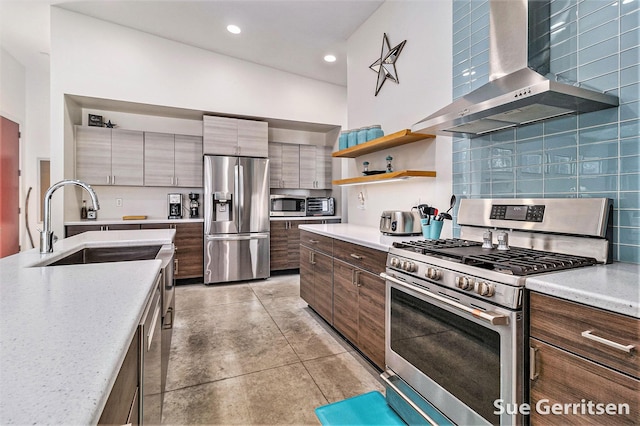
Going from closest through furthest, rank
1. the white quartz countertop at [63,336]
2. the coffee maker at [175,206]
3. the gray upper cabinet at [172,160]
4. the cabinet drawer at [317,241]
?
the white quartz countertop at [63,336]
the cabinet drawer at [317,241]
the gray upper cabinet at [172,160]
the coffee maker at [175,206]

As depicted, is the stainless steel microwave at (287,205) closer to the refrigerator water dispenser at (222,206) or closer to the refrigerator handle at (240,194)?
the refrigerator handle at (240,194)

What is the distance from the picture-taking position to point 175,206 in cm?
471

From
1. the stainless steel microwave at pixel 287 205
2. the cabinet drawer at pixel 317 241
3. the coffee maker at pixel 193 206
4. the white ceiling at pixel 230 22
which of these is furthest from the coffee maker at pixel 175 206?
the cabinet drawer at pixel 317 241

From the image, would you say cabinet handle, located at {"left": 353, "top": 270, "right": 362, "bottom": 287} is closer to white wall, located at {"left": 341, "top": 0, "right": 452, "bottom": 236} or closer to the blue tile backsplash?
white wall, located at {"left": 341, "top": 0, "right": 452, "bottom": 236}

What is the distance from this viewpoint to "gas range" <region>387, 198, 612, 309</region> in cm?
126

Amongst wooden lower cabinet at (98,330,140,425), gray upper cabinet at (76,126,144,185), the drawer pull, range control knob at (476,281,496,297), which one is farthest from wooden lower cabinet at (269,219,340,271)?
the drawer pull

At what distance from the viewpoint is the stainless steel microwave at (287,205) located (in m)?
5.04

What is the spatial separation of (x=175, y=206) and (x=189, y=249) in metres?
0.75

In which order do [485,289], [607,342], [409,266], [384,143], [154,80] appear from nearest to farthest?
[607,342]
[485,289]
[409,266]
[384,143]
[154,80]

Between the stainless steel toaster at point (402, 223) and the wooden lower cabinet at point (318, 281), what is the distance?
0.59 m

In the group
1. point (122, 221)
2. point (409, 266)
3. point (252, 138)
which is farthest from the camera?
point (252, 138)

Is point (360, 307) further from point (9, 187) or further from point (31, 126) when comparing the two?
point (31, 126)

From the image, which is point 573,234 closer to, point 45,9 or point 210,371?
point 210,371

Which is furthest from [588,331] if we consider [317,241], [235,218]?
[235,218]
